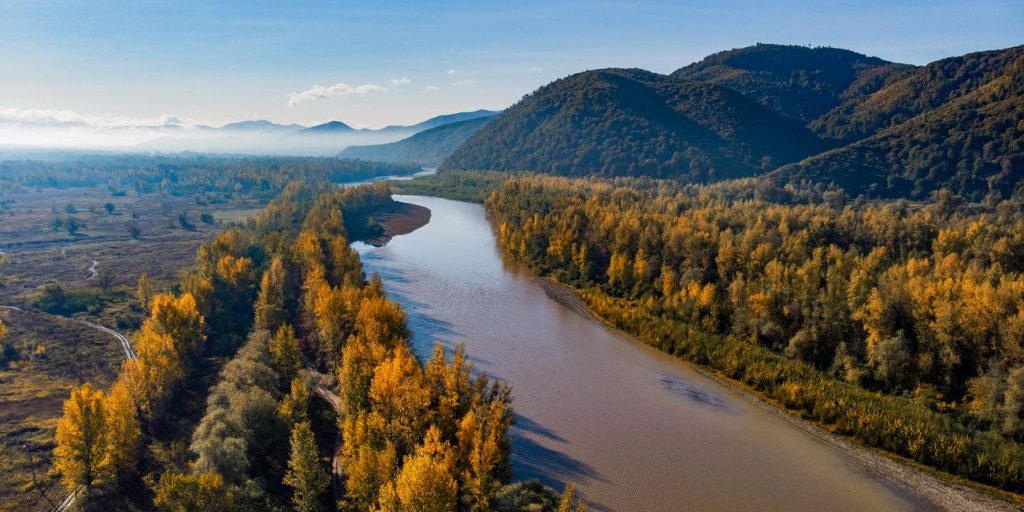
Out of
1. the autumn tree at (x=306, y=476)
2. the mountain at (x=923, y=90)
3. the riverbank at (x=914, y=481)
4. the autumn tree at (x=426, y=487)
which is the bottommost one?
the riverbank at (x=914, y=481)

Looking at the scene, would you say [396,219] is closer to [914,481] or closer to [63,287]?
[63,287]

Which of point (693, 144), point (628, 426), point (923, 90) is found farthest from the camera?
point (693, 144)

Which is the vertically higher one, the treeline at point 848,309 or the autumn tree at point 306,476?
the treeline at point 848,309

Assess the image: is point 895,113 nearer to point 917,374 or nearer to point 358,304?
point 917,374

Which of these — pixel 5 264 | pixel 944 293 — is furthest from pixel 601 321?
pixel 5 264

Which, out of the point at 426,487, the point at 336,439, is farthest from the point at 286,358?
the point at 426,487

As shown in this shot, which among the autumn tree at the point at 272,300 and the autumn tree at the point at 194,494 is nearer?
the autumn tree at the point at 194,494

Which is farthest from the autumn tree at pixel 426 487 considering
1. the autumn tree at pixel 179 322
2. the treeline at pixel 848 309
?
the autumn tree at pixel 179 322

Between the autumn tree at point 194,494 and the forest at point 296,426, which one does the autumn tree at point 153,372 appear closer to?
the forest at point 296,426
